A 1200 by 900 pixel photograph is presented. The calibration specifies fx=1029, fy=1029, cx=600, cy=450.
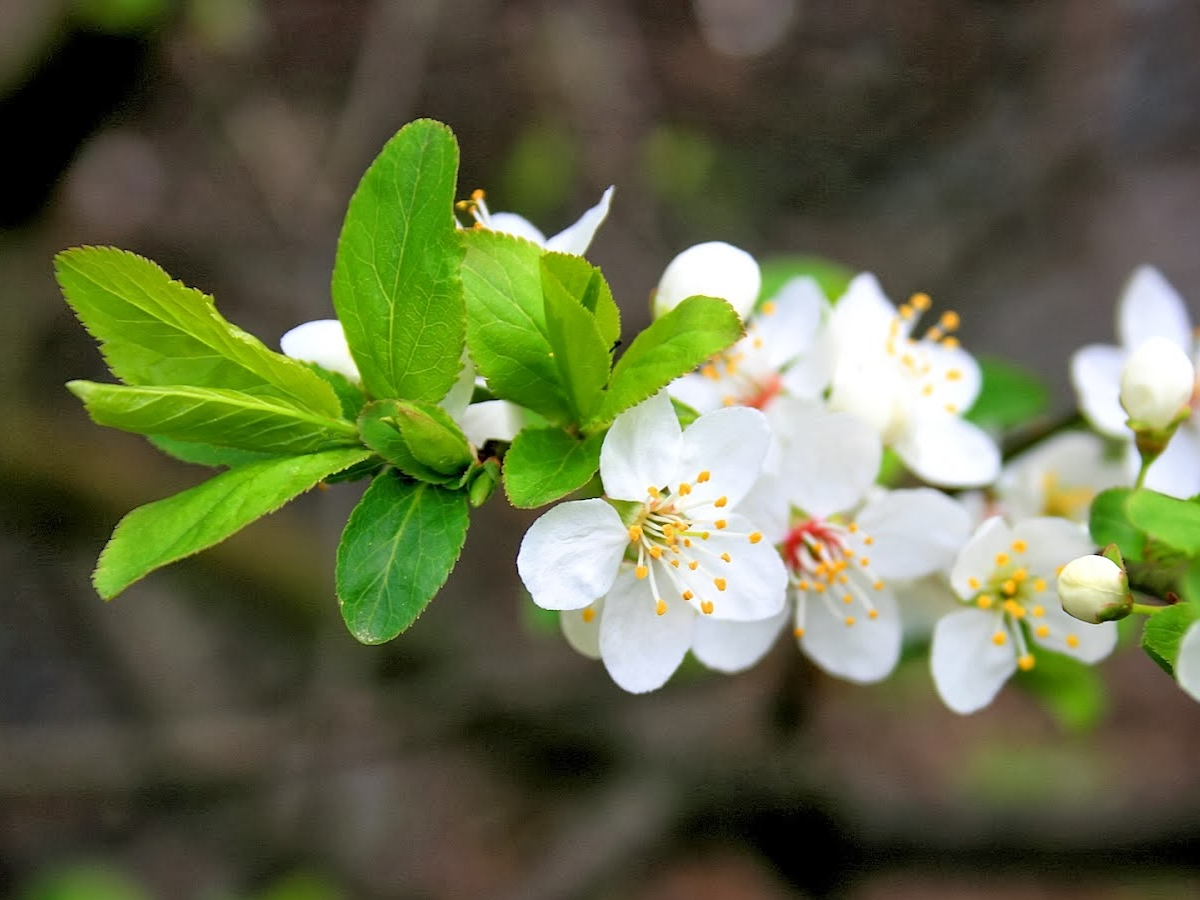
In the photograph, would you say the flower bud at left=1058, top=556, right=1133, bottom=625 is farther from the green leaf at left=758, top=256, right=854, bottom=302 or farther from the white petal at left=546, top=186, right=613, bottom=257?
the green leaf at left=758, top=256, right=854, bottom=302

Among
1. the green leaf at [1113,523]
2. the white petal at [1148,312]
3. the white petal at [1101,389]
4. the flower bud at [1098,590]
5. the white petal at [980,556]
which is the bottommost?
the flower bud at [1098,590]

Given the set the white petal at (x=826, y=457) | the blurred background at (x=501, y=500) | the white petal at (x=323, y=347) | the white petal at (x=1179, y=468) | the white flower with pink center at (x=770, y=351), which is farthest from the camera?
the blurred background at (x=501, y=500)

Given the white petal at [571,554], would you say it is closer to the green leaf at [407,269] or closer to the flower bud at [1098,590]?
the green leaf at [407,269]

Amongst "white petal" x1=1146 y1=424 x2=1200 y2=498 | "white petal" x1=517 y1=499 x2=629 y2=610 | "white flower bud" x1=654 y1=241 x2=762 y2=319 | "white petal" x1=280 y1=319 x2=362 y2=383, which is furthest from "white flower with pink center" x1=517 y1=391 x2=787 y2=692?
"white petal" x1=1146 y1=424 x2=1200 y2=498

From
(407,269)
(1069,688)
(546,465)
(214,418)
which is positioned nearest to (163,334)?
(214,418)

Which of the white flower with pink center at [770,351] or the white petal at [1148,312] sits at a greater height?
the white petal at [1148,312]

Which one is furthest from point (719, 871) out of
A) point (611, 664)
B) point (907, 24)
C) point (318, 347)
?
point (907, 24)

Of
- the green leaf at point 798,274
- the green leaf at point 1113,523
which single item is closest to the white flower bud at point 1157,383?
the green leaf at point 1113,523
